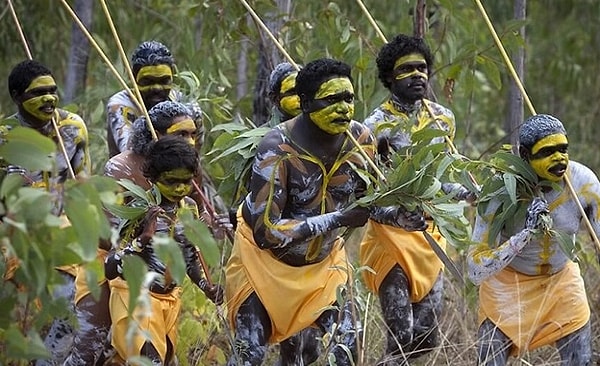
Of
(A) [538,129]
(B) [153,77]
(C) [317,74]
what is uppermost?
(C) [317,74]

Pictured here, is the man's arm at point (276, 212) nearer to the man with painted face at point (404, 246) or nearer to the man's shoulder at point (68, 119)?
the man with painted face at point (404, 246)

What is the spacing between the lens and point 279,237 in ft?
20.4

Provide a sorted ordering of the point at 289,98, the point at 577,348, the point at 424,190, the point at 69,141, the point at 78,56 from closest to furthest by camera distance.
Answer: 1. the point at 424,190
2. the point at 577,348
3. the point at 69,141
4. the point at 289,98
5. the point at 78,56

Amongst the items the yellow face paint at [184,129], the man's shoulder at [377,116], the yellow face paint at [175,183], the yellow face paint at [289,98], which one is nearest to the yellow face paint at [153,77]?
the yellow face paint at [289,98]

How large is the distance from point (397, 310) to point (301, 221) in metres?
1.25

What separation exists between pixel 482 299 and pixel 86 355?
194 cm

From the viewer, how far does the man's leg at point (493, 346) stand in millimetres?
6555

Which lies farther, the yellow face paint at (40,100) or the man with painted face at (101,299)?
the yellow face paint at (40,100)

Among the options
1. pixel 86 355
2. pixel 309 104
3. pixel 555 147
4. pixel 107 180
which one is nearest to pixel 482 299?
pixel 555 147

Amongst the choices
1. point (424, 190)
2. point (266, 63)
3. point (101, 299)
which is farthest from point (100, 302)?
point (266, 63)

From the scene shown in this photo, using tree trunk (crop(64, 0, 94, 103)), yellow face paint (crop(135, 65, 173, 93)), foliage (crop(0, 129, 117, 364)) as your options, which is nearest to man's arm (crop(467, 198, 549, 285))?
yellow face paint (crop(135, 65, 173, 93))

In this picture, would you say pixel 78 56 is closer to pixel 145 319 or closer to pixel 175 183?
pixel 175 183

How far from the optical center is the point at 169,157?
606 cm

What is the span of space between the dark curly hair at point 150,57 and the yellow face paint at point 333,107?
5.07 ft
